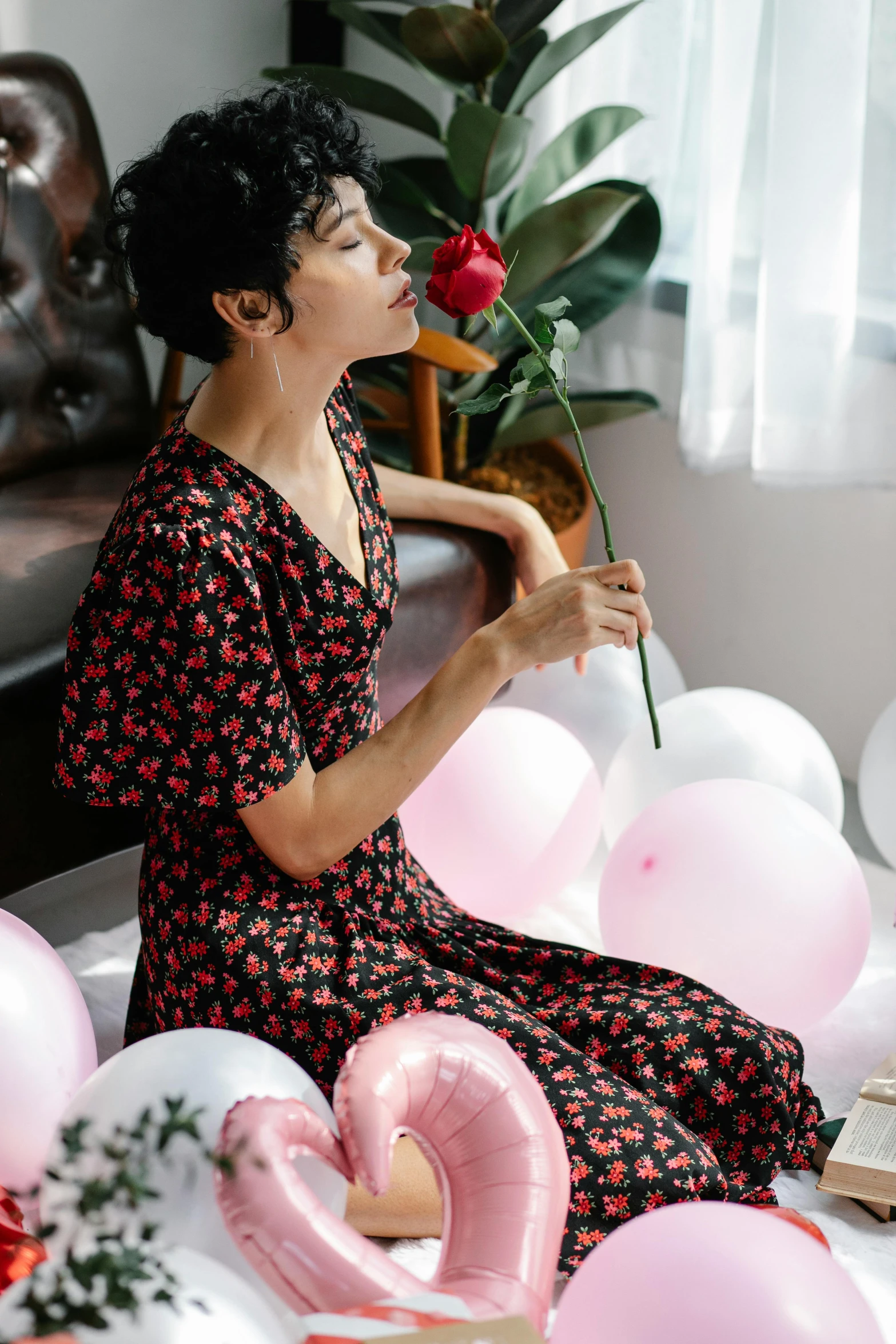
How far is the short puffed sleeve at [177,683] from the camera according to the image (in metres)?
1.12

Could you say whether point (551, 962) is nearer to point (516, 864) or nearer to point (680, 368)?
point (516, 864)

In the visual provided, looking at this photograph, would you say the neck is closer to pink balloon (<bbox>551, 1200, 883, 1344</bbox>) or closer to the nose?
the nose

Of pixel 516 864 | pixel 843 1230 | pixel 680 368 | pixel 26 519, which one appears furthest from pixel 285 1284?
pixel 680 368

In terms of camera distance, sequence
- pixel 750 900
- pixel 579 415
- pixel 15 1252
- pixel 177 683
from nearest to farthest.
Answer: pixel 15 1252 → pixel 177 683 → pixel 750 900 → pixel 579 415

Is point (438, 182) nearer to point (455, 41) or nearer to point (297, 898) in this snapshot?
point (455, 41)

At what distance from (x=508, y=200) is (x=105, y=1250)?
79.7 inches

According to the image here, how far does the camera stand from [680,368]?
234cm

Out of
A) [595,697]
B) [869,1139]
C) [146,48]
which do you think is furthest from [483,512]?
[146,48]

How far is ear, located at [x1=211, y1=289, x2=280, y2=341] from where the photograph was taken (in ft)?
3.76

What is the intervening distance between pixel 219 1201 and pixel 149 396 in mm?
1763

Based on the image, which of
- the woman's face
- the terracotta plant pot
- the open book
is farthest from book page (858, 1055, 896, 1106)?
the terracotta plant pot

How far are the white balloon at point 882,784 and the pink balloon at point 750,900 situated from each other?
29cm

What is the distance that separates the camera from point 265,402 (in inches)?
48.7

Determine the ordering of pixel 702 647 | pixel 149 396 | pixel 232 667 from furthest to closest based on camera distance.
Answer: pixel 702 647 < pixel 149 396 < pixel 232 667
